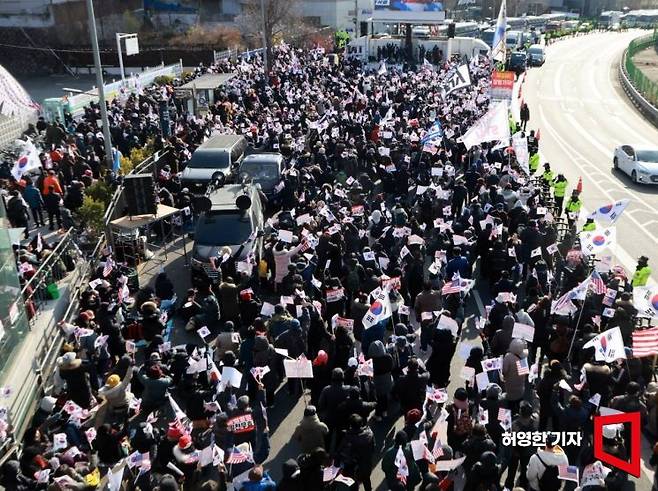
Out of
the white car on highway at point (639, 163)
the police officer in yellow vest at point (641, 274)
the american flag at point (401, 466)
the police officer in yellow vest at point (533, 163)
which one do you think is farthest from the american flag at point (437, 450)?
the white car on highway at point (639, 163)

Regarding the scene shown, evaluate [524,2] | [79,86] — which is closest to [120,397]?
[79,86]

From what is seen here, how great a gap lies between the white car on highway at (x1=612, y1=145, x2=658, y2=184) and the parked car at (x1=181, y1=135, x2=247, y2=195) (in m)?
13.4

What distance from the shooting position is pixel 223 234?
14945 mm

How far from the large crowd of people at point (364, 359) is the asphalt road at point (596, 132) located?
192 cm

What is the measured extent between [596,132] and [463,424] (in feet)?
91.7

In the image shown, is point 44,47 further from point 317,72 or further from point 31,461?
point 31,461

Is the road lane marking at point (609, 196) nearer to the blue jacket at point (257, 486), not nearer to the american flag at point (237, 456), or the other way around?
the american flag at point (237, 456)

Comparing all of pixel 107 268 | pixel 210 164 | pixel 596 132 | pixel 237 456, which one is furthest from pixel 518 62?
pixel 237 456

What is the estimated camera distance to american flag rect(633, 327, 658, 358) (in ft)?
30.7

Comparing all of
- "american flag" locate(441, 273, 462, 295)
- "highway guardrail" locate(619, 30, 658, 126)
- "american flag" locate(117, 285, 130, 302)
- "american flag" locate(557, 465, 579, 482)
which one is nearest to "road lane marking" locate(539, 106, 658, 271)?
"highway guardrail" locate(619, 30, 658, 126)

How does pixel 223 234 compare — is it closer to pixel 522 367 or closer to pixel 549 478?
pixel 522 367

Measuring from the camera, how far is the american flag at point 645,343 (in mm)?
9367

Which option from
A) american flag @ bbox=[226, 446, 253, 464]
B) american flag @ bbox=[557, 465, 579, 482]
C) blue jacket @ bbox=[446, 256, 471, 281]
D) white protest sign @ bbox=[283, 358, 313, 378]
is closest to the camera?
american flag @ bbox=[557, 465, 579, 482]

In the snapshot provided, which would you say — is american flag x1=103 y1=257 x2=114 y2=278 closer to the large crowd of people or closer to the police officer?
the large crowd of people
